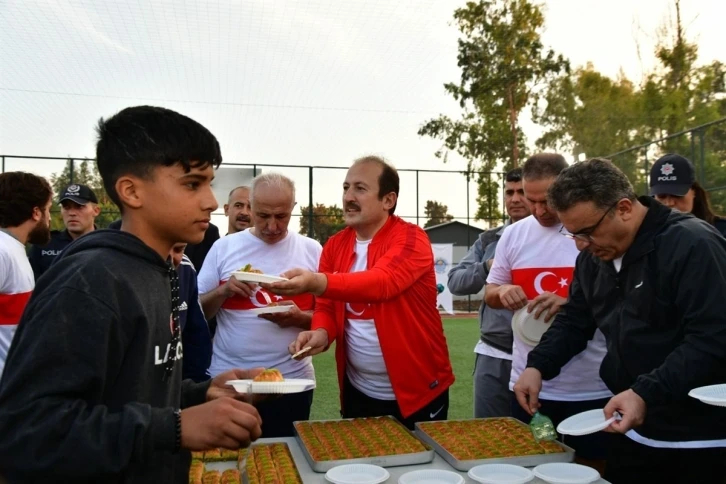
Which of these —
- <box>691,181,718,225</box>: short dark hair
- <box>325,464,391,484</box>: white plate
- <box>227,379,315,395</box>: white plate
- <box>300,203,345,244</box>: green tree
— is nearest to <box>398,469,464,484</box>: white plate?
<box>325,464,391,484</box>: white plate

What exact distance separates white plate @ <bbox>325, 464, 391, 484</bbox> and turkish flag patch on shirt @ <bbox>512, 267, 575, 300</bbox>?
57.5 inches

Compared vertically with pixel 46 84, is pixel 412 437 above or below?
below

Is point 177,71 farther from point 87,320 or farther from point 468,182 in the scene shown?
point 87,320

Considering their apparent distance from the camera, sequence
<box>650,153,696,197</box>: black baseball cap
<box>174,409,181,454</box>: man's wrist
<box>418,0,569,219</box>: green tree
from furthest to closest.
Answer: <box>418,0,569,219</box>: green tree, <box>650,153,696,197</box>: black baseball cap, <box>174,409,181,454</box>: man's wrist

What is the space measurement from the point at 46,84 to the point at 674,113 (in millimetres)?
25735

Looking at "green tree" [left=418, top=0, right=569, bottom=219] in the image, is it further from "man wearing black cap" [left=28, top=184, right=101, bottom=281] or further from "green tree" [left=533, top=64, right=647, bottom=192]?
"man wearing black cap" [left=28, top=184, right=101, bottom=281]

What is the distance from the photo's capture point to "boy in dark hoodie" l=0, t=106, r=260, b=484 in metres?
1.15

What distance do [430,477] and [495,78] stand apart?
2469 cm

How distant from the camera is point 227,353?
3373 mm

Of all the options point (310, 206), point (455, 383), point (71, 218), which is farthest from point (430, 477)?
point (310, 206)

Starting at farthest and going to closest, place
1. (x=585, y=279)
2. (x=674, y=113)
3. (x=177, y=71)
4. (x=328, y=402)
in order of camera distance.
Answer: (x=674, y=113) < (x=177, y=71) < (x=328, y=402) < (x=585, y=279)

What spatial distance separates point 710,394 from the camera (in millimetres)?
1771

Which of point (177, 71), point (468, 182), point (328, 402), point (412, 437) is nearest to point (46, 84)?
point (177, 71)

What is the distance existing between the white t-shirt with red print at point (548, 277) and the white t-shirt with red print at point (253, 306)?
3.83 ft
